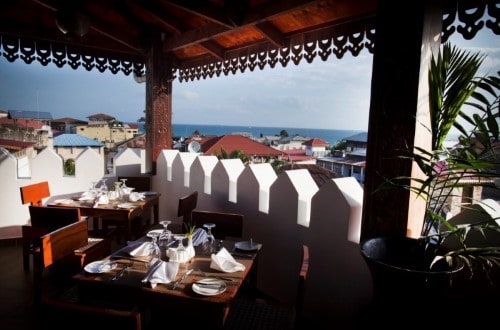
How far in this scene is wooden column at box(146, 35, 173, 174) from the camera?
5.02m

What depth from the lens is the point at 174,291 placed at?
73.9 inches

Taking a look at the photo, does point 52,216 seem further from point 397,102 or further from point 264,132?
point 264,132

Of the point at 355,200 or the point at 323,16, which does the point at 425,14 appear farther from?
the point at 323,16

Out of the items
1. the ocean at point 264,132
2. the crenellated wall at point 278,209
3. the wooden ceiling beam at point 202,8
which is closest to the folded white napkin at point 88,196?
the crenellated wall at point 278,209

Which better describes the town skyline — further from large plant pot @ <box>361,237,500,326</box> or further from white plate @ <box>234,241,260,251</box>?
large plant pot @ <box>361,237,500,326</box>

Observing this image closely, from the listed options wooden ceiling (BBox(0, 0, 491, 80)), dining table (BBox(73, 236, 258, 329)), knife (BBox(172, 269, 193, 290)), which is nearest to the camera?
dining table (BBox(73, 236, 258, 329))

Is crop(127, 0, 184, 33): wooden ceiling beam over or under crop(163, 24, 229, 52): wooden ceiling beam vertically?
over

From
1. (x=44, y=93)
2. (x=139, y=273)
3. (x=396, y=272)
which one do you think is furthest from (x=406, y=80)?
(x=44, y=93)

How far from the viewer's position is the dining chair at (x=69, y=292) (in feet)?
4.61

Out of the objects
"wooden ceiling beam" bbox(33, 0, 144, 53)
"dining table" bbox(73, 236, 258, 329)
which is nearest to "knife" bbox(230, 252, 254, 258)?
"dining table" bbox(73, 236, 258, 329)

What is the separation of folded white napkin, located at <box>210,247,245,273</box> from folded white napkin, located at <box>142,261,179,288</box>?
0.83 ft

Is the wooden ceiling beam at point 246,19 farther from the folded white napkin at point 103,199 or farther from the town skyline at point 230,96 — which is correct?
the town skyline at point 230,96

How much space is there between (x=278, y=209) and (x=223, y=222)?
545 mm

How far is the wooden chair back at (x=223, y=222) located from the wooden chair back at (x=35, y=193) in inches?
91.9
